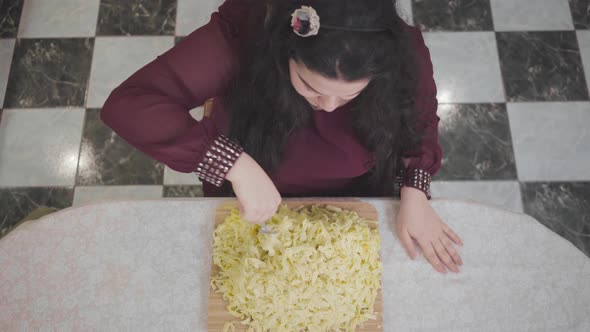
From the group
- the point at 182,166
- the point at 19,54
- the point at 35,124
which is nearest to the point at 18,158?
the point at 35,124

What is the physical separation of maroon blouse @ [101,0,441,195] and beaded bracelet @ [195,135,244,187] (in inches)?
0.4

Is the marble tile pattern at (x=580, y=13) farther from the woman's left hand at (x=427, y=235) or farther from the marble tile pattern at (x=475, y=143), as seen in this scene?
the woman's left hand at (x=427, y=235)

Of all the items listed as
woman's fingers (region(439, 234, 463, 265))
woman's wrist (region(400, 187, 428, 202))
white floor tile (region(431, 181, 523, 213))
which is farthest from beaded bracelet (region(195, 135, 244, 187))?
white floor tile (region(431, 181, 523, 213))

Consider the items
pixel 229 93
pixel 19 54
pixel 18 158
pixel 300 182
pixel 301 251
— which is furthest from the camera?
pixel 19 54

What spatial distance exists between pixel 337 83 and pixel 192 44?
370 mm

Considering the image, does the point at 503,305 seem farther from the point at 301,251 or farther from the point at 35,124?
the point at 35,124

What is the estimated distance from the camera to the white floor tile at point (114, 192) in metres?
1.98

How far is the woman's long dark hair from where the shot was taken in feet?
2.55

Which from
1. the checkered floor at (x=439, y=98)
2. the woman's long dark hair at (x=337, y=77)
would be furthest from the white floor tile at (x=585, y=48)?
the woman's long dark hair at (x=337, y=77)

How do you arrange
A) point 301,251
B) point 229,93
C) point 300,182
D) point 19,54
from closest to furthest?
point 301,251
point 229,93
point 300,182
point 19,54

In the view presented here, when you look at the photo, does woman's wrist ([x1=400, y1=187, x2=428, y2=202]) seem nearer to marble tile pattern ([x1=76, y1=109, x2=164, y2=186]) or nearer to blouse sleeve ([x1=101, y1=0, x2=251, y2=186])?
blouse sleeve ([x1=101, y1=0, x2=251, y2=186])

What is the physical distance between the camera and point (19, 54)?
2.18 m

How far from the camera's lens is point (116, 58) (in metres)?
2.17

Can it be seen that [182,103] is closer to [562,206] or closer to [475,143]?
[475,143]
